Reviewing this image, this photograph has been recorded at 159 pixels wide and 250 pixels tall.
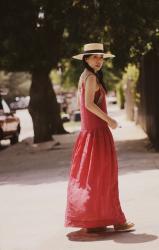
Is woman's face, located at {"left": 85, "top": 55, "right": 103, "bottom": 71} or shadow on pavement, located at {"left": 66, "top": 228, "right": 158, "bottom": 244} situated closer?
shadow on pavement, located at {"left": 66, "top": 228, "right": 158, "bottom": 244}

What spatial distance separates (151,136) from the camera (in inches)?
667

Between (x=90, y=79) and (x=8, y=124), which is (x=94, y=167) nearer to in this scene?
(x=90, y=79)

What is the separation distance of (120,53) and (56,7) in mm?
1980

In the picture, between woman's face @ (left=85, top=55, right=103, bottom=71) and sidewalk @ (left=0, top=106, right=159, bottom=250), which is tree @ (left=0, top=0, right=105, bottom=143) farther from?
woman's face @ (left=85, top=55, right=103, bottom=71)

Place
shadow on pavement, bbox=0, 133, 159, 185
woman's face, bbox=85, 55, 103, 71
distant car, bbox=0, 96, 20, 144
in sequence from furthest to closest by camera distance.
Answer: distant car, bbox=0, 96, 20, 144, shadow on pavement, bbox=0, 133, 159, 185, woman's face, bbox=85, 55, 103, 71

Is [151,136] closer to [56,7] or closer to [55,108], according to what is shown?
[56,7]

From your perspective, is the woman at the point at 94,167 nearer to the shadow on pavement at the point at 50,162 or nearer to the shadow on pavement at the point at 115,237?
the shadow on pavement at the point at 115,237

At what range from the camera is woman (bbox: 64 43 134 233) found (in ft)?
21.2

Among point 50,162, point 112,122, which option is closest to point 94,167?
point 112,122

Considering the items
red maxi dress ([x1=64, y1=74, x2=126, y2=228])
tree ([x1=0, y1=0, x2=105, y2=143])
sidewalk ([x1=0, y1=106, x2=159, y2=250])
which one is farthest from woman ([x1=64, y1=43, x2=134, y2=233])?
tree ([x1=0, y1=0, x2=105, y2=143])

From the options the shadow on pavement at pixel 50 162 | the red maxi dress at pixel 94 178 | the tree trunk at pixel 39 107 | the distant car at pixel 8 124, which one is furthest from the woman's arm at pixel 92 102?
the distant car at pixel 8 124

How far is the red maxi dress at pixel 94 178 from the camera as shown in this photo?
6.47 metres

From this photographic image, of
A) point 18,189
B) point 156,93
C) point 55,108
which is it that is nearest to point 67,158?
point 156,93

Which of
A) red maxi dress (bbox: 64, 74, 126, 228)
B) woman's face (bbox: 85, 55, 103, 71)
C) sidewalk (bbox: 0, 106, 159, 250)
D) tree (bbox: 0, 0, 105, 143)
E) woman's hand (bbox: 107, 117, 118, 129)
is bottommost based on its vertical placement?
sidewalk (bbox: 0, 106, 159, 250)
